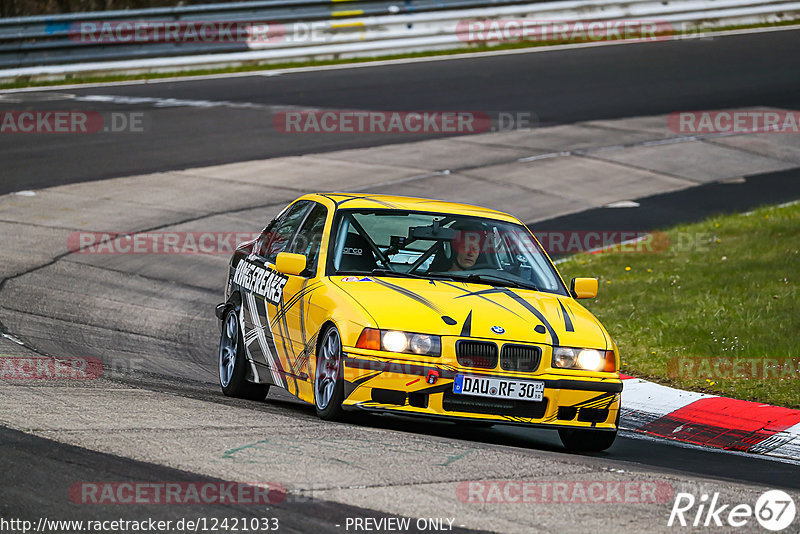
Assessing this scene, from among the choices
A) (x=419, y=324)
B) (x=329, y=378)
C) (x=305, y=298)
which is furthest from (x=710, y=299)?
(x=329, y=378)

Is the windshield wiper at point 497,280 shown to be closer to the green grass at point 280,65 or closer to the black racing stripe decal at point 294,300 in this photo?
the black racing stripe decal at point 294,300

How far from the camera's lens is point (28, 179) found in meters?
18.4

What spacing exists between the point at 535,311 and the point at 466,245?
96 centimetres

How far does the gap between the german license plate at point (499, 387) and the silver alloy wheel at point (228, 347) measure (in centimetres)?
252

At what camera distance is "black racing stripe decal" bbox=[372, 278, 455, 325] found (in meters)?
7.56

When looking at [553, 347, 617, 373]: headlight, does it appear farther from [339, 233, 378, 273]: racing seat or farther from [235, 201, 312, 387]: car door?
[235, 201, 312, 387]: car door

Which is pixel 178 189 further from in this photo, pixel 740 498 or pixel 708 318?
pixel 740 498

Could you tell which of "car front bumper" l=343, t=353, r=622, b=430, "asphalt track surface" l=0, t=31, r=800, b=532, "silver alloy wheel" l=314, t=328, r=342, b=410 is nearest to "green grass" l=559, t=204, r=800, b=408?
"asphalt track surface" l=0, t=31, r=800, b=532

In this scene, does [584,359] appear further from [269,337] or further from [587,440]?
[269,337]

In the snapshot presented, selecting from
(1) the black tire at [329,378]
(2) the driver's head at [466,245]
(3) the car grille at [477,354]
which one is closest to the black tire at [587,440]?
(3) the car grille at [477,354]

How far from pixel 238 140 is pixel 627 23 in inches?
536

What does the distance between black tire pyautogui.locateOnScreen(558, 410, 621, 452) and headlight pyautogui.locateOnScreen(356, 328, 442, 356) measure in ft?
3.81

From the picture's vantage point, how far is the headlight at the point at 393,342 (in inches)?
292

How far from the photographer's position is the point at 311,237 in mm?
8883
